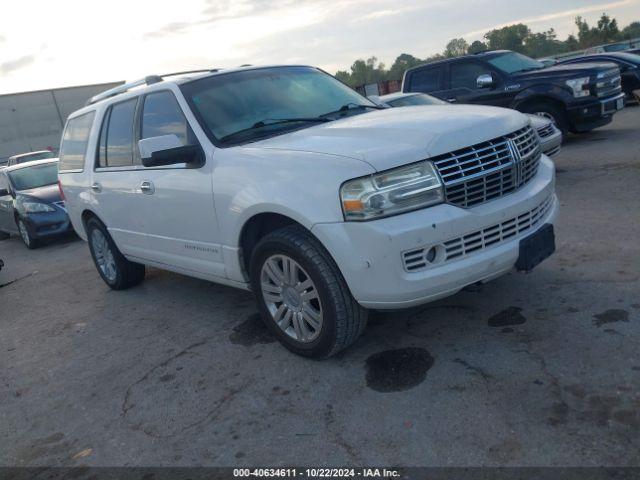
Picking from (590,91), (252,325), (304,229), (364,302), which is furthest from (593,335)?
(590,91)

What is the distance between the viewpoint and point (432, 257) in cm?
312

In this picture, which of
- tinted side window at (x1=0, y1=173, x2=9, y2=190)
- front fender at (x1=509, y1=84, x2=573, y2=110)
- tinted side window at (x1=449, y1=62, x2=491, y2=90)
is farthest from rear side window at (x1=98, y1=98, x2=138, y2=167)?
tinted side window at (x1=449, y1=62, x2=491, y2=90)

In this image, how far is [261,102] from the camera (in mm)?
4254

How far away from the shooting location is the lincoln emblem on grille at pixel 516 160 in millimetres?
3465

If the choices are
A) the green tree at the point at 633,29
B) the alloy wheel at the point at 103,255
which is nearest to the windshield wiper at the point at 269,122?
the alloy wheel at the point at 103,255

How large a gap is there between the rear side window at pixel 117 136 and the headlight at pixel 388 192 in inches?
99.0

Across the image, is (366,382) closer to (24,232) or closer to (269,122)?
(269,122)

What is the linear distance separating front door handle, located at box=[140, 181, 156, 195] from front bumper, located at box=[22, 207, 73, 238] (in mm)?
5906

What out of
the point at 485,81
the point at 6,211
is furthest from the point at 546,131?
the point at 6,211

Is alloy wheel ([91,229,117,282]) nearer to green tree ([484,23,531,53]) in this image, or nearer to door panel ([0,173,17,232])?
door panel ([0,173,17,232])

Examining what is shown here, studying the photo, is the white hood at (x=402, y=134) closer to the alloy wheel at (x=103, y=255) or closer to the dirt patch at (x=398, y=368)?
the dirt patch at (x=398, y=368)

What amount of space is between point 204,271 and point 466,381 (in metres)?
2.04

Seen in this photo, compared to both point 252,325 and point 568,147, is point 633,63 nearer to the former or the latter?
point 568,147

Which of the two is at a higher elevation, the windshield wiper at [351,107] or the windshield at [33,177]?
the windshield wiper at [351,107]
